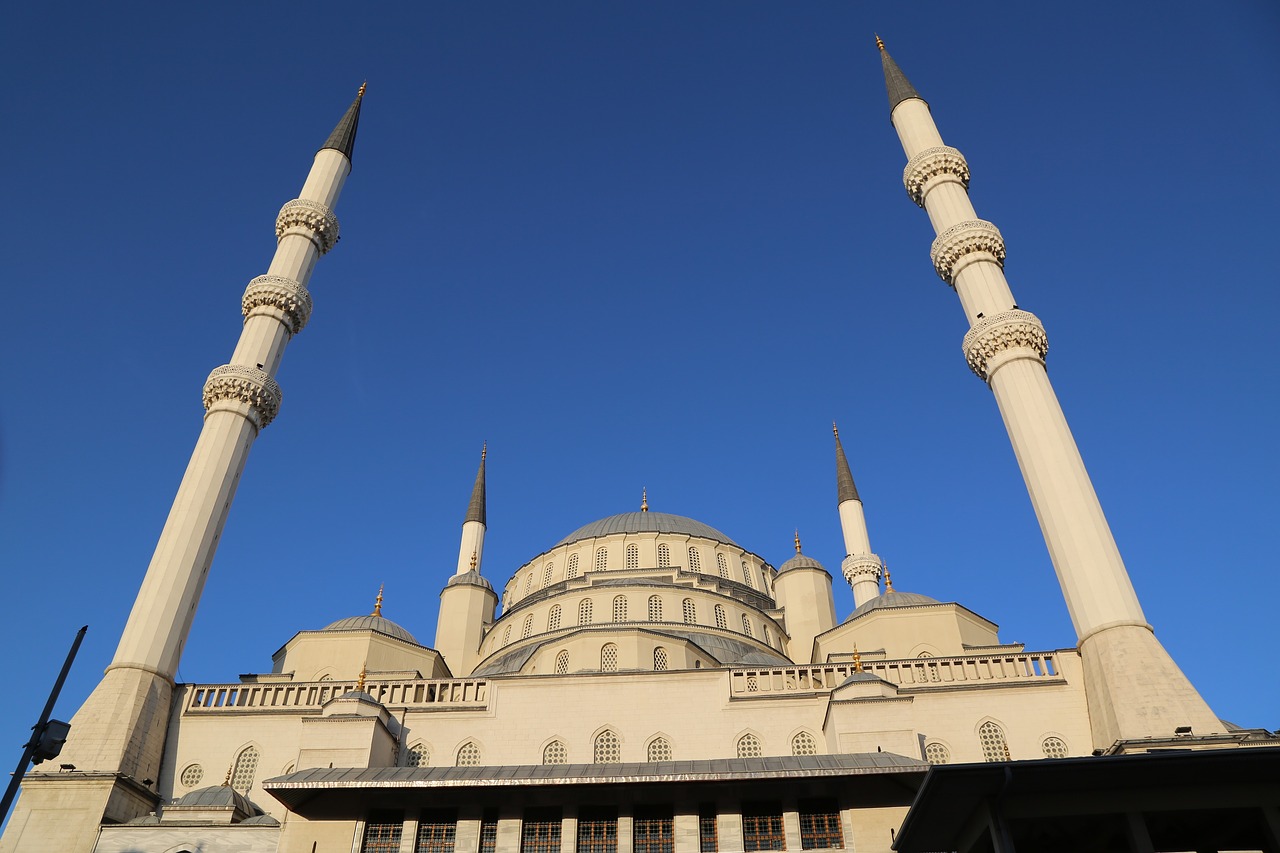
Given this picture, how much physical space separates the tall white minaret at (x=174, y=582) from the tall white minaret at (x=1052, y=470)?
2098 centimetres

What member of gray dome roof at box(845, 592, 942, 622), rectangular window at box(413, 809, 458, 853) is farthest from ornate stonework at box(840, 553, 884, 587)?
rectangular window at box(413, 809, 458, 853)

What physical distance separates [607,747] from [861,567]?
69.0 feet

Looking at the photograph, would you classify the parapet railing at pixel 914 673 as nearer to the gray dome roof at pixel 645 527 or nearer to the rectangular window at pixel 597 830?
the rectangular window at pixel 597 830

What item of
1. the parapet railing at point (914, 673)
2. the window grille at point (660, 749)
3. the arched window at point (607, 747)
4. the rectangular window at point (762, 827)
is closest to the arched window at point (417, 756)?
the arched window at point (607, 747)

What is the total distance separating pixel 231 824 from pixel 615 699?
346 inches

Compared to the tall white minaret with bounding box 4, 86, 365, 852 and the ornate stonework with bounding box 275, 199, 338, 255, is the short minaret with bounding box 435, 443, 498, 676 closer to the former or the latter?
the tall white minaret with bounding box 4, 86, 365, 852

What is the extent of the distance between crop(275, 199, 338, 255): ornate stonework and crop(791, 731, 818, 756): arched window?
77.5 ft

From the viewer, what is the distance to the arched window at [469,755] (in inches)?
882

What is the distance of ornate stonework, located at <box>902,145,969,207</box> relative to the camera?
106 feet

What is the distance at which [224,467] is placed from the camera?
26.6m

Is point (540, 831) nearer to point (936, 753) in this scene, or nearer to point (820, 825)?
point (820, 825)

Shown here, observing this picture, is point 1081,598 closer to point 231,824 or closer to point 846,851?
Answer: point 846,851

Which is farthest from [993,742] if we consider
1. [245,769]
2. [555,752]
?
[245,769]

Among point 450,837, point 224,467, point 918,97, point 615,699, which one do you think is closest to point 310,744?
point 450,837
